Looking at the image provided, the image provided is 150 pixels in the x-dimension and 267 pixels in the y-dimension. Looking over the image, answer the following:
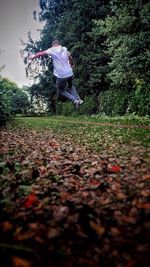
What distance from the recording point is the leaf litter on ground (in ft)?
6.70

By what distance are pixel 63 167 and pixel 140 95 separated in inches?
474

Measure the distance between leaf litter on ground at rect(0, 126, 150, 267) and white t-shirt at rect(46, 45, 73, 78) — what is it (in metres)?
6.92

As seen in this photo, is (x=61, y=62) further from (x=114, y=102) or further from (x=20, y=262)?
(x=20, y=262)

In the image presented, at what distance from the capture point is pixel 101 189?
3330 millimetres

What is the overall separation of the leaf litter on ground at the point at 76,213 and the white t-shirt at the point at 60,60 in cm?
692

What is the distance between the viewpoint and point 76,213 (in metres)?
2.70

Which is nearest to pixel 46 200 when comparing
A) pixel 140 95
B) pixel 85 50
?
pixel 140 95

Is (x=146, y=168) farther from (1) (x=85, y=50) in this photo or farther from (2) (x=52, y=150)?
(1) (x=85, y=50)

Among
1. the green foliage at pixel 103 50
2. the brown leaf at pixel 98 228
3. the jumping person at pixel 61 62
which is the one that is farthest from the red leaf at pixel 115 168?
the green foliage at pixel 103 50

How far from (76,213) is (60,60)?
881 cm

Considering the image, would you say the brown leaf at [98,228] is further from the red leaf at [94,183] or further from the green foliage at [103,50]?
the green foliage at [103,50]

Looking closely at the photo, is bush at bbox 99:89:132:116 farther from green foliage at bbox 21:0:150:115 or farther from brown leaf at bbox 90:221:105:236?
brown leaf at bbox 90:221:105:236

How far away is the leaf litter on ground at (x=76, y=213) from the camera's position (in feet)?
6.70

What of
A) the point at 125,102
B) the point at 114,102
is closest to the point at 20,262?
the point at 125,102
